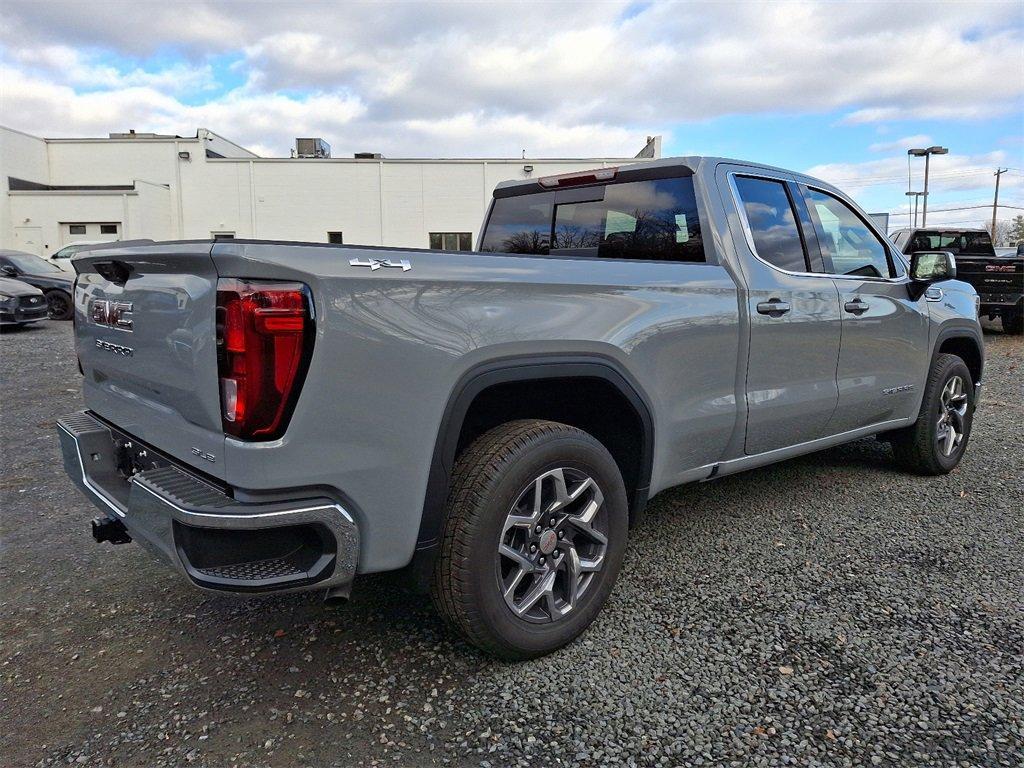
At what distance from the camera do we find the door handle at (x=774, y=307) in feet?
11.3

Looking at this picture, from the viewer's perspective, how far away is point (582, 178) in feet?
12.8

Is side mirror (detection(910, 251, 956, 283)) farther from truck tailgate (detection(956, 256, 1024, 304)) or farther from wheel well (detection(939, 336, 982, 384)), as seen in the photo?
truck tailgate (detection(956, 256, 1024, 304))

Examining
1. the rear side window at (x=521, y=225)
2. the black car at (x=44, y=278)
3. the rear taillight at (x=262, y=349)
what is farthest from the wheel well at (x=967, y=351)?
→ the black car at (x=44, y=278)

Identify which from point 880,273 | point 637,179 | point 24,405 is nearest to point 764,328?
point 637,179

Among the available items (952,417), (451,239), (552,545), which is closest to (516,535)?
(552,545)

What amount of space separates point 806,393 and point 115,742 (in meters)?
3.33

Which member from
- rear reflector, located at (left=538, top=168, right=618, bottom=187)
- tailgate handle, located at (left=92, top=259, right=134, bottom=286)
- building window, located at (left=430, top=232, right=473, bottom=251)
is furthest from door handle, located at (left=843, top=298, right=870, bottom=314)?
building window, located at (left=430, top=232, right=473, bottom=251)

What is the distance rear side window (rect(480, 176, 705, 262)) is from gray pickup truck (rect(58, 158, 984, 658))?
0.01 m

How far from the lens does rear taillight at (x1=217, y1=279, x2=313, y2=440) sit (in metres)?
1.95

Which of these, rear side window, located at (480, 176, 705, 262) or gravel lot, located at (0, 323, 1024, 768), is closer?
gravel lot, located at (0, 323, 1024, 768)

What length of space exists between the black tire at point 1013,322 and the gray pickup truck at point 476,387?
38.2 feet

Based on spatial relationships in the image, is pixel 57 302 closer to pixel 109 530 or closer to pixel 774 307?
pixel 109 530

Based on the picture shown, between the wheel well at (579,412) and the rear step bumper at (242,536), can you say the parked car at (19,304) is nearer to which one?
Result: the rear step bumper at (242,536)

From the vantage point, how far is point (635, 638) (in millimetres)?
2809
